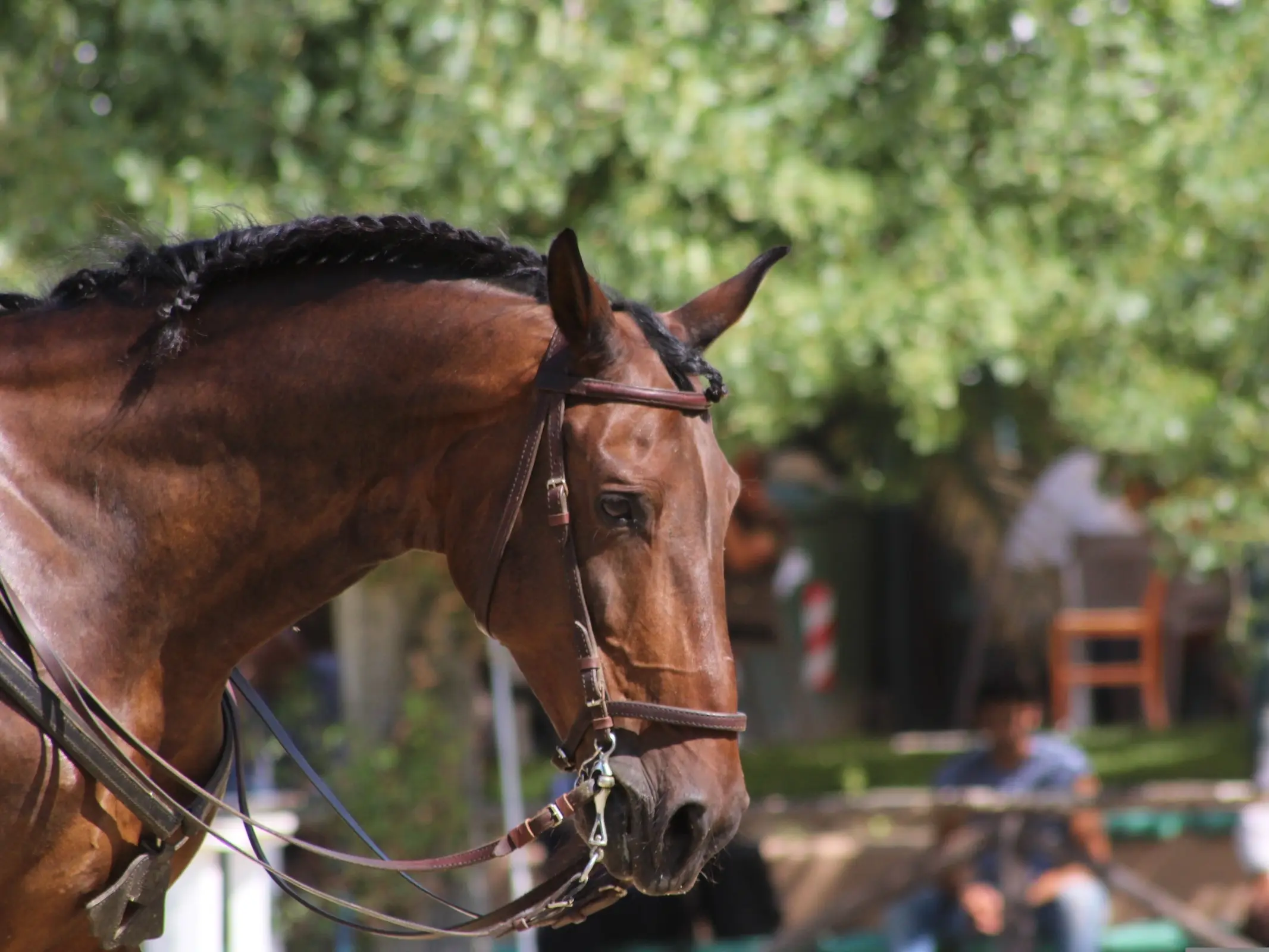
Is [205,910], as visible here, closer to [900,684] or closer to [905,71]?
[905,71]

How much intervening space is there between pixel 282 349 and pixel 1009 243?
4.21m

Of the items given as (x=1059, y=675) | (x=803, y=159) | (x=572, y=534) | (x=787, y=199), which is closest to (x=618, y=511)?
(x=572, y=534)

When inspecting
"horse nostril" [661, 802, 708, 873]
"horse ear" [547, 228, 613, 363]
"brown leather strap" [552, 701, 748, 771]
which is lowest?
"horse nostril" [661, 802, 708, 873]

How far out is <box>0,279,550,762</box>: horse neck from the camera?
257 centimetres

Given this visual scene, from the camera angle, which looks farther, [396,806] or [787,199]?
[396,806]

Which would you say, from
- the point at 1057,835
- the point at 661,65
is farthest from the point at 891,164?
the point at 1057,835

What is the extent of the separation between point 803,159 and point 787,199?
0.76 feet

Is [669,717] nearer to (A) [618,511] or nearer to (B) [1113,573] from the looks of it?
(A) [618,511]

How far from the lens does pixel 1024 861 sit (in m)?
6.70

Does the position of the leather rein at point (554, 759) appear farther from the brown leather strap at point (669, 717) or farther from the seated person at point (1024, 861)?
the seated person at point (1024, 861)

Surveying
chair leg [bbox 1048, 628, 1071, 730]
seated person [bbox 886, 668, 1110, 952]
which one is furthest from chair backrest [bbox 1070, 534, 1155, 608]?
seated person [bbox 886, 668, 1110, 952]

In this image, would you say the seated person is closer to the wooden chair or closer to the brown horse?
the brown horse

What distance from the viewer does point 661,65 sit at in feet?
18.9

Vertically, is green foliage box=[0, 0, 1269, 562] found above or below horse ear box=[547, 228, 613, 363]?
above
